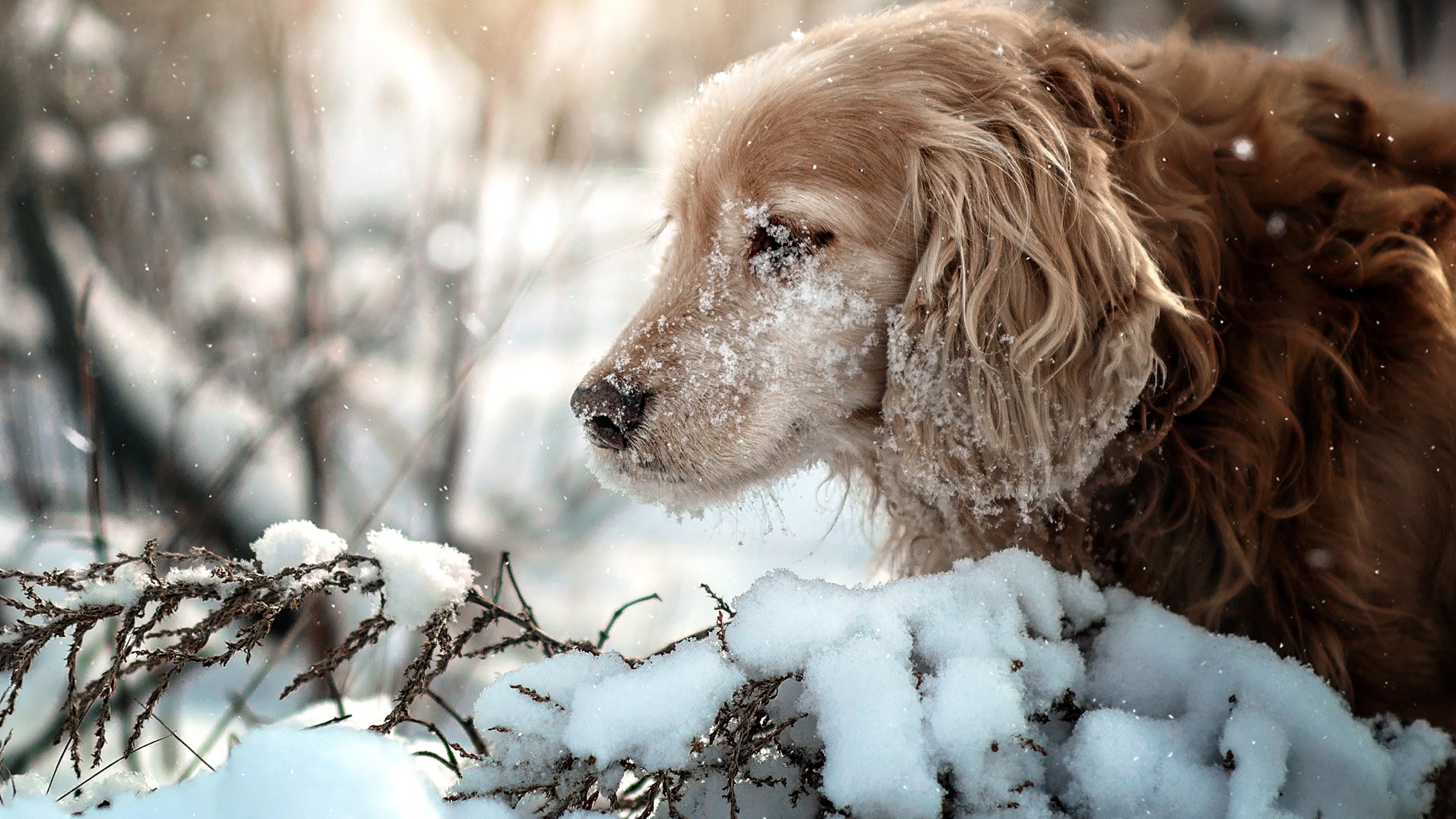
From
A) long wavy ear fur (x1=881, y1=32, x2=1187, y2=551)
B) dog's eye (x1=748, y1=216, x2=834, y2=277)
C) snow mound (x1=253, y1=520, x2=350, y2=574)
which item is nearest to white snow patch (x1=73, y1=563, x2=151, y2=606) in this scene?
snow mound (x1=253, y1=520, x2=350, y2=574)

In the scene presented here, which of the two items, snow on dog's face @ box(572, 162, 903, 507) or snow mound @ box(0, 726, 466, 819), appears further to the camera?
snow on dog's face @ box(572, 162, 903, 507)

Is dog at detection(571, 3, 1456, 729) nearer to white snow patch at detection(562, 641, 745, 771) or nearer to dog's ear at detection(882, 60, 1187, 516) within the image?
dog's ear at detection(882, 60, 1187, 516)

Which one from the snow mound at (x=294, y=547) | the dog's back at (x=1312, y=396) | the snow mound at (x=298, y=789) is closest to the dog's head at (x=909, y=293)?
the dog's back at (x=1312, y=396)

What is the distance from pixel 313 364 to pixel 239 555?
0.81m

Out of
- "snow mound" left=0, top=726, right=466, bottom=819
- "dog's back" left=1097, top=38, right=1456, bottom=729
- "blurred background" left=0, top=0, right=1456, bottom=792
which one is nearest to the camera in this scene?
"snow mound" left=0, top=726, right=466, bottom=819

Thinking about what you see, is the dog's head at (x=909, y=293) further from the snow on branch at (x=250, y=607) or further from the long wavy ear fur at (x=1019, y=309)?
the snow on branch at (x=250, y=607)

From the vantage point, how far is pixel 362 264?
4.00m

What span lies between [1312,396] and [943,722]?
3.65 feet

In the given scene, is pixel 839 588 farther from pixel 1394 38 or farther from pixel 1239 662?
pixel 1394 38

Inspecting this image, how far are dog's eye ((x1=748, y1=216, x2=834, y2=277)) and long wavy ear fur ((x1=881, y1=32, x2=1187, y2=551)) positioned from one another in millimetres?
212

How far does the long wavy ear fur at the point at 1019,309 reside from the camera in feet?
5.56

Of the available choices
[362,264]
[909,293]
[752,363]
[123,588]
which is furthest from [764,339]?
[362,264]

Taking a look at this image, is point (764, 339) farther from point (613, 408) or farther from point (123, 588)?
point (123, 588)

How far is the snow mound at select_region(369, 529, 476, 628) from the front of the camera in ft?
4.64
